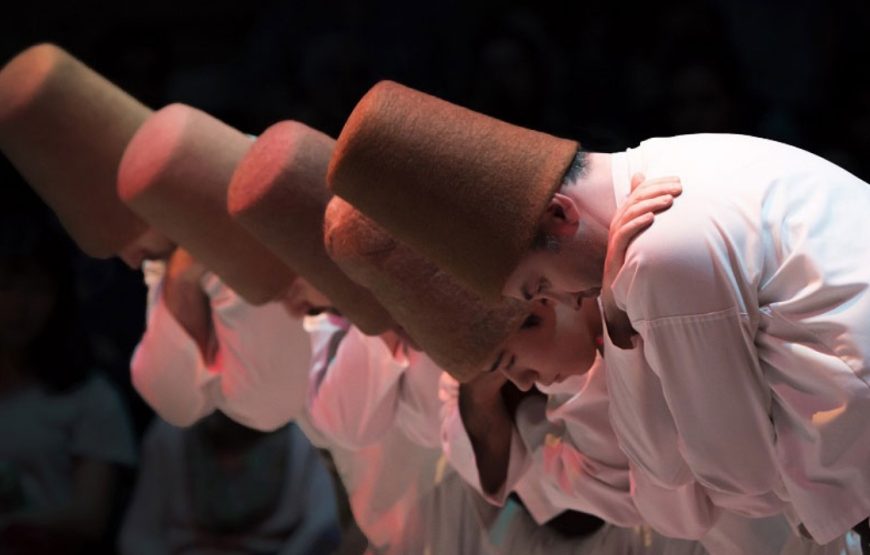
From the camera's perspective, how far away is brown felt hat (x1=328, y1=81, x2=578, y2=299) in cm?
214

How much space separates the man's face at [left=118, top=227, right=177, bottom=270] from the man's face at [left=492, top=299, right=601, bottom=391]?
3.80 ft

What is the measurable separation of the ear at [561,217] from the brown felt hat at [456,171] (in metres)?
0.03

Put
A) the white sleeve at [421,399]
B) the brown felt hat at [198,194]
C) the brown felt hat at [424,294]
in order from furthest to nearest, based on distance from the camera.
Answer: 1. the white sleeve at [421,399]
2. the brown felt hat at [198,194]
3. the brown felt hat at [424,294]

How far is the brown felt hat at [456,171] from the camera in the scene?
214 cm

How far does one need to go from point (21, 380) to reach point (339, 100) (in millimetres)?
1200

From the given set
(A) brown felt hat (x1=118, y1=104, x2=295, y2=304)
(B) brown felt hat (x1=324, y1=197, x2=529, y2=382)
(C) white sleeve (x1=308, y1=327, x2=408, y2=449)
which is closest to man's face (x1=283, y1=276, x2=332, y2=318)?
(A) brown felt hat (x1=118, y1=104, x2=295, y2=304)

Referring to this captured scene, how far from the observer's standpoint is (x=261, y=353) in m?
3.28

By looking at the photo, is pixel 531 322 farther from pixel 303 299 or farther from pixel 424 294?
pixel 303 299

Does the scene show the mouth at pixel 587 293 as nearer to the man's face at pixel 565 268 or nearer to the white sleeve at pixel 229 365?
the man's face at pixel 565 268

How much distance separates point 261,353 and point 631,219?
145 cm

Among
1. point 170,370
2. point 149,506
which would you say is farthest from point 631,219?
point 149,506

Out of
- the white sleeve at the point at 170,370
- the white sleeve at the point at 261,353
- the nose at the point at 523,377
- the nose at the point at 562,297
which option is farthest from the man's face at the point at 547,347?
the white sleeve at the point at 170,370

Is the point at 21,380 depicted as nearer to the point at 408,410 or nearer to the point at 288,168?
the point at 408,410

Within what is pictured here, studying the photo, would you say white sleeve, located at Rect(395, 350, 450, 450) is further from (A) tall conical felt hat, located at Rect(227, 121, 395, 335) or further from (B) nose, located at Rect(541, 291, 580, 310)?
(B) nose, located at Rect(541, 291, 580, 310)
